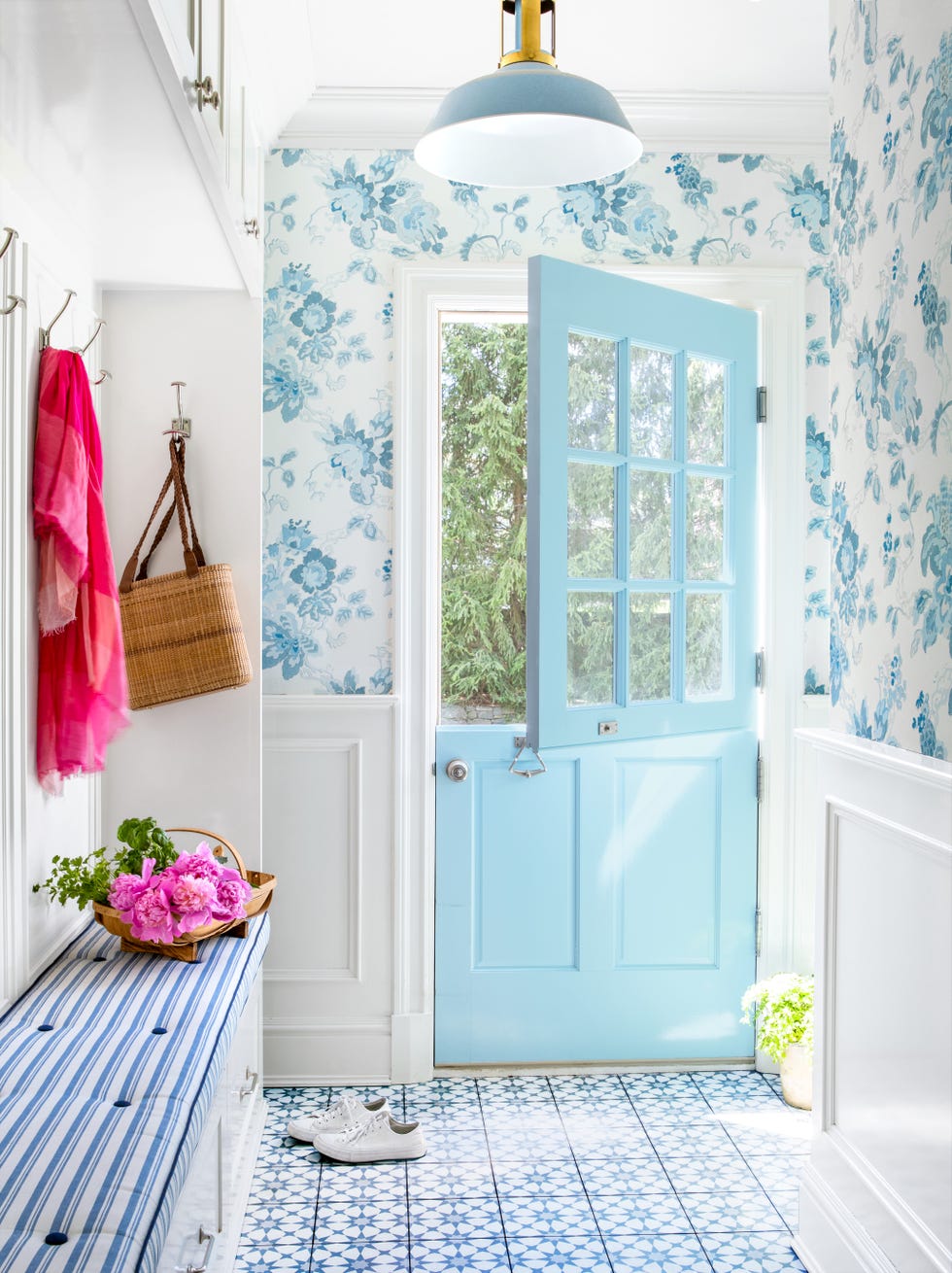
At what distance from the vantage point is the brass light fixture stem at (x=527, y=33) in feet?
5.81

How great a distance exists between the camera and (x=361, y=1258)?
2148 mm

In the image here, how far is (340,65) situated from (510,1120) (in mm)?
2647

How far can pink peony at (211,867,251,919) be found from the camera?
2109 millimetres

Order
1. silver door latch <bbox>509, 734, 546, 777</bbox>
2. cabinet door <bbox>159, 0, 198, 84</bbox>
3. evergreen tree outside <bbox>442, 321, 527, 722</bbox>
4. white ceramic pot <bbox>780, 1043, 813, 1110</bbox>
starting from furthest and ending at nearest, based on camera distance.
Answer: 1. evergreen tree outside <bbox>442, 321, 527, 722</bbox>
2. silver door latch <bbox>509, 734, 546, 777</bbox>
3. white ceramic pot <bbox>780, 1043, 813, 1110</bbox>
4. cabinet door <bbox>159, 0, 198, 84</bbox>

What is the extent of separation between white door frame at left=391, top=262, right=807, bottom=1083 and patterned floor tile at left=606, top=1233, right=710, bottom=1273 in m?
0.89

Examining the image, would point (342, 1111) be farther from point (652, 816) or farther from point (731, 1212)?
point (652, 816)

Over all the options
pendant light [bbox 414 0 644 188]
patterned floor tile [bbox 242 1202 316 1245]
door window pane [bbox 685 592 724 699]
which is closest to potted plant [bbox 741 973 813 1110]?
door window pane [bbox 685 592 724 699]

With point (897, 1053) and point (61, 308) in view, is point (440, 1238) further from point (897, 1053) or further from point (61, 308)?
point (61, 308)

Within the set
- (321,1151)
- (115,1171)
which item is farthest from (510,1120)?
(115,1171)

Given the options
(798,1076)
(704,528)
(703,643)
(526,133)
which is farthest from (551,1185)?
(526,133)

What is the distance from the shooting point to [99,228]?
7.11 feet

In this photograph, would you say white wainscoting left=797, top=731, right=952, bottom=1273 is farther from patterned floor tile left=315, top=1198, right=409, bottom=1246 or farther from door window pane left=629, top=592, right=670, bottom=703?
patterned floor tile left=315, top=1198, right=409, bottom=1246

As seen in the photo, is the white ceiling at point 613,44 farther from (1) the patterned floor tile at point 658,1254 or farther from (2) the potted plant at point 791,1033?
(1) the patterned floor tile at point 658,1254

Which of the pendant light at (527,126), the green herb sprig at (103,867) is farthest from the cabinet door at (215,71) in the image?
the green herb sprig at (103,867)
